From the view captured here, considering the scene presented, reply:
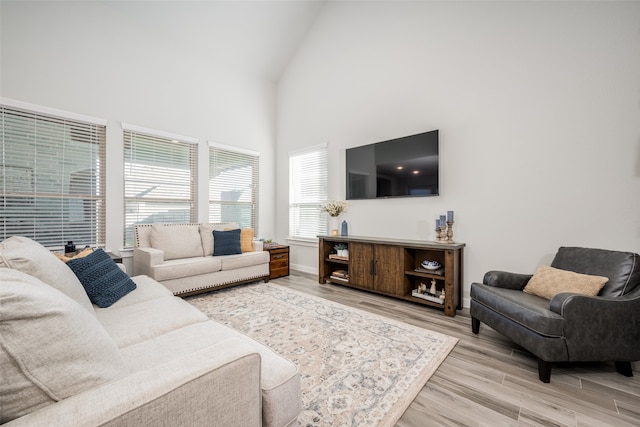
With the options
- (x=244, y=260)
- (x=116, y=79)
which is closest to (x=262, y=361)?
(x=244, y=260)

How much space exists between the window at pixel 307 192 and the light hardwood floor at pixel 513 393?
3023 mm

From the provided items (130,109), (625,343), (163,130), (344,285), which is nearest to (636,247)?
(625,343)

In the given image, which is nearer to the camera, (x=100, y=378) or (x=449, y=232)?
(x=100, y=378)

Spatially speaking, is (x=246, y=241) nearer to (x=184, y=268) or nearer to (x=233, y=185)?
(x=184, y=268)

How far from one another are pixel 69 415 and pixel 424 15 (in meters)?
4.67

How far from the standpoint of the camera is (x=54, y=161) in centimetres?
324

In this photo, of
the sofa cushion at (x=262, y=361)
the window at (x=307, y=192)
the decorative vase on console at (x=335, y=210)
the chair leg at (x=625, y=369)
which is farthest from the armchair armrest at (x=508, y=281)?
the window at (x=307, y=192)

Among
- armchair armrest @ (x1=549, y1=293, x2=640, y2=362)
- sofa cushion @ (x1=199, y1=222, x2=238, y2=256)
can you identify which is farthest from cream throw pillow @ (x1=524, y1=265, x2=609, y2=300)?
sofa cushion @ (x1=199, y1=222, x2=238, y2=256)

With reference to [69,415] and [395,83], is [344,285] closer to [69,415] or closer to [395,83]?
[395,83]

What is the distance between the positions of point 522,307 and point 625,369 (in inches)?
30.3

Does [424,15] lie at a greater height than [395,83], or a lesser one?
greater

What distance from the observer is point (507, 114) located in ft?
9.58

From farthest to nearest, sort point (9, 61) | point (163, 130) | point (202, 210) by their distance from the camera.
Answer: point (202, 210) < point (163, 130) < point (9, 61)

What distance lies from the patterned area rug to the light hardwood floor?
0.11m
